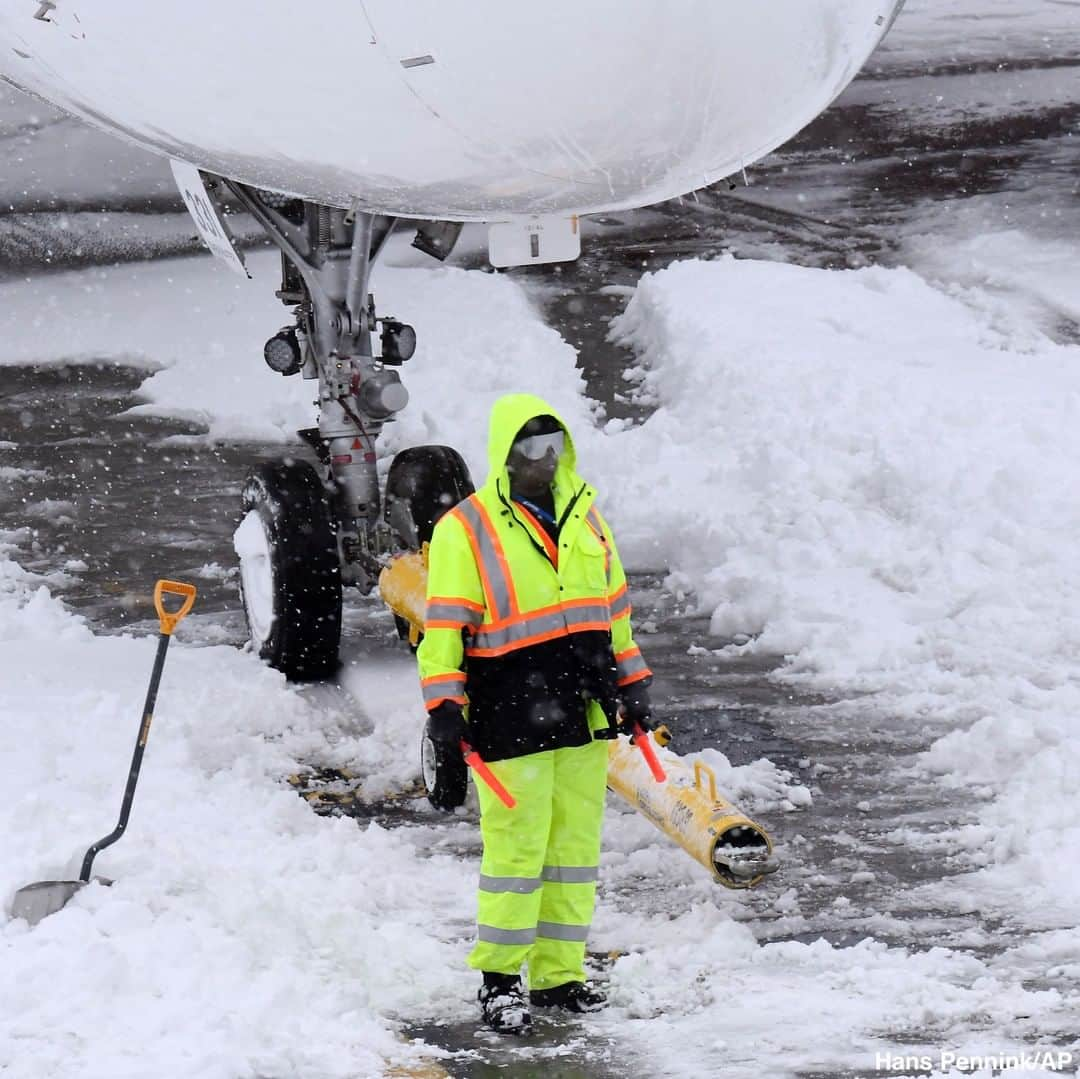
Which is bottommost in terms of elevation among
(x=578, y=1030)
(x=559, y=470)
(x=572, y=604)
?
(x=578, y=1030)

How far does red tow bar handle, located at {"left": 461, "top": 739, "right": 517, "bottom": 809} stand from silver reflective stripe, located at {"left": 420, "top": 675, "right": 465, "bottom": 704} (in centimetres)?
13

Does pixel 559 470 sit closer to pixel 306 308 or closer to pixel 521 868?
pixel 521 868

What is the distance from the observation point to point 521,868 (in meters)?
4.61

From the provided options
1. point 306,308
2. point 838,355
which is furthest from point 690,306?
point 306,308

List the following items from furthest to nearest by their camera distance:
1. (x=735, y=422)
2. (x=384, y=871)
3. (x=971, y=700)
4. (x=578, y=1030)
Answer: (x=735, y=422) < (x=971, y=700) < (x=384, y=871) < (x=578, y=1030)

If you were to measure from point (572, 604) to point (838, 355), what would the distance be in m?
7.34

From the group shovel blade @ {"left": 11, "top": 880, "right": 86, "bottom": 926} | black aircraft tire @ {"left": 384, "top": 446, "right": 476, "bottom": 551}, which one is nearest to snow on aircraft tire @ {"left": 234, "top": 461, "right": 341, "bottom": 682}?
black aircraft tire @ {"left": 384, "top": 446, "right": 476, "bottom": 551}

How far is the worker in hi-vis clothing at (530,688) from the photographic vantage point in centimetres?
459

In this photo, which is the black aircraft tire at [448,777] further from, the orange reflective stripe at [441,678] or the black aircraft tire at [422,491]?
the black aircraft tire at [422,491]

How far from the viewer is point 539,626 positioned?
4660 mm

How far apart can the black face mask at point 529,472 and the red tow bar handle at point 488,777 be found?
713 millimetres

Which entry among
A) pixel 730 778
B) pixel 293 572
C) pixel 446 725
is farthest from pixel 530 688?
pixel 293 572

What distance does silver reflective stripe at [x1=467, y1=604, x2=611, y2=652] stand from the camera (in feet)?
15.2

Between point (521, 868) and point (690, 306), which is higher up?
point (690, 306)
